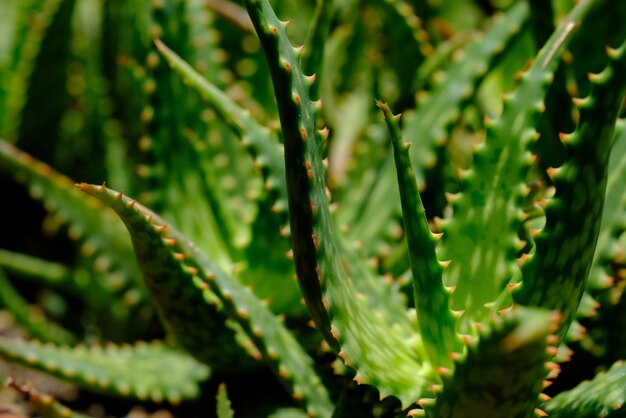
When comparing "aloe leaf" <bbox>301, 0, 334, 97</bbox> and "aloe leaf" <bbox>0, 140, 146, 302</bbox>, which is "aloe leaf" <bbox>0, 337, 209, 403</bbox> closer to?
"aloe leaf" <bbox>0, 140, 146, 302</bbox>

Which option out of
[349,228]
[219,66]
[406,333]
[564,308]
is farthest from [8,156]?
[564,308]

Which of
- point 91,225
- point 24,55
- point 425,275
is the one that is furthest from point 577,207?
point 24,55

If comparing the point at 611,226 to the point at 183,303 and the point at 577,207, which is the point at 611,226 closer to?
the point at 577,207

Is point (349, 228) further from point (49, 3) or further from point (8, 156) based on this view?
point (49, 3)

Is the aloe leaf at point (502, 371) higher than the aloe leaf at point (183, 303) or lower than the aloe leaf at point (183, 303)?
lower

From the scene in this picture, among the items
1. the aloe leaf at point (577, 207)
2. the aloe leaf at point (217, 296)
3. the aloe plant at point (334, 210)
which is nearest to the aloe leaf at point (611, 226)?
the aloe plant at point (334, 210)

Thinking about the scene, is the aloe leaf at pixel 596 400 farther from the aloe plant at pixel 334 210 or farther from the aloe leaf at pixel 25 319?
Result: the aloe leaf at pixel 25 319
